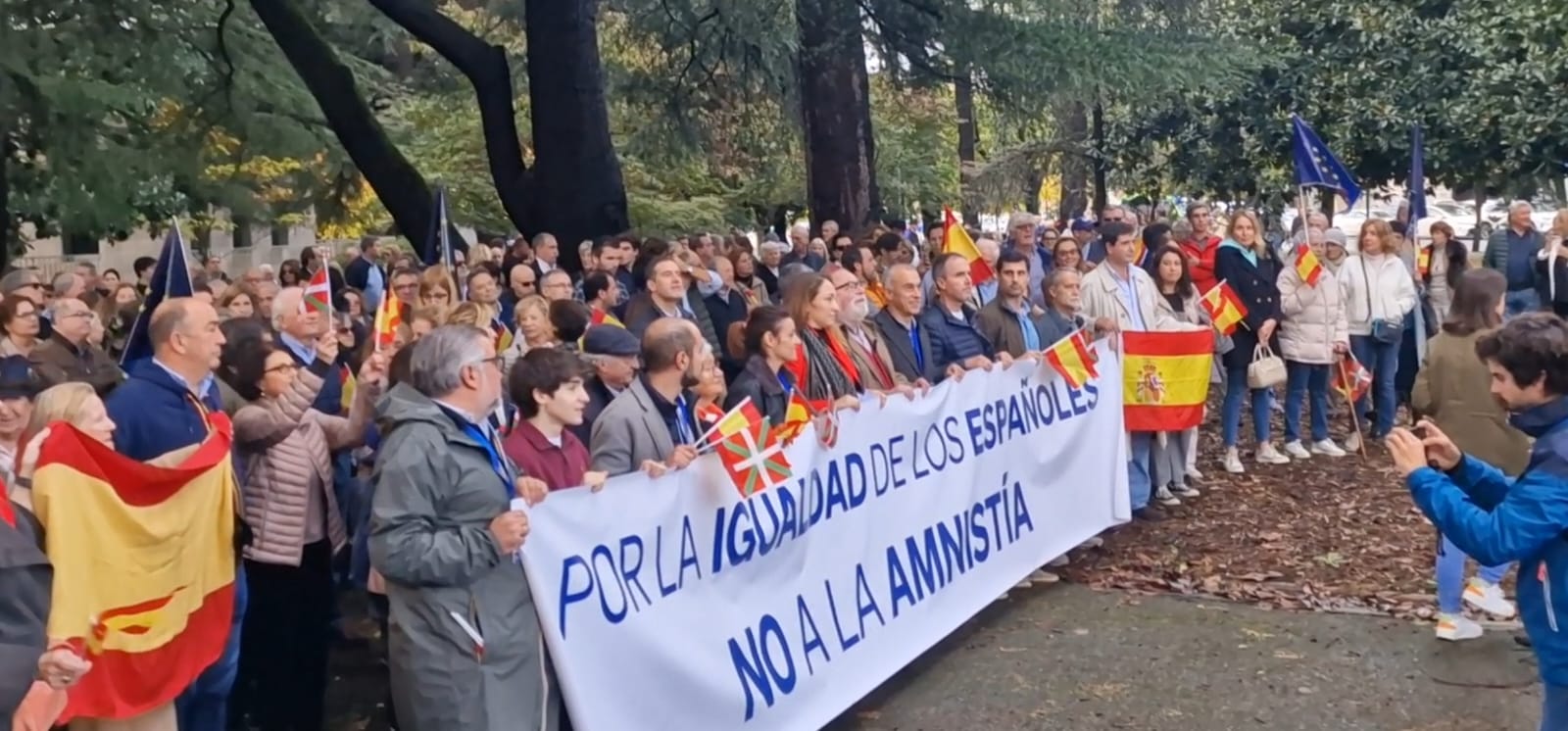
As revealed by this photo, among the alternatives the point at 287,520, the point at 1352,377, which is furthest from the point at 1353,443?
the point at 287,520

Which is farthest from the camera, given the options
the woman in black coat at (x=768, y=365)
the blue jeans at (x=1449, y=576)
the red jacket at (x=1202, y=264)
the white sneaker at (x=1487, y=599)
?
the red jacket at (x=1202, y=264)

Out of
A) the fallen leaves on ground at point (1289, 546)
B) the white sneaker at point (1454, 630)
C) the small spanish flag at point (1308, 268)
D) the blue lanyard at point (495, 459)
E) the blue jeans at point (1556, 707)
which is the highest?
the blue lanyard at point (495, 459)

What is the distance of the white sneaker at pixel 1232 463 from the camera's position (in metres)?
11.2

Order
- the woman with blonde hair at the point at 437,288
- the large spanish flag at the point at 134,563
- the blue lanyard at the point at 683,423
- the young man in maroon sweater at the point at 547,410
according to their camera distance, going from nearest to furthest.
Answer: the large spanish flag at the point at 134,563, the young man in maroon sweater at the point at 547,410, the blue lanyard at the point at 683,423, the woman with blonde hair at the point at 437,288

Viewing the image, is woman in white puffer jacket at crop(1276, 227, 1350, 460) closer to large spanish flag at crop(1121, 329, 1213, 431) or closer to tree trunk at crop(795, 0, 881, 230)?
large spanish flag at crop(1121, 329, 1213, 431)

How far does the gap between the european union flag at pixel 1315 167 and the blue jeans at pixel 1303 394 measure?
1557mm

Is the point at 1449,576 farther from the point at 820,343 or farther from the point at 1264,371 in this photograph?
the point at 1264,371

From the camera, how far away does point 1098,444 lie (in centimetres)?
894

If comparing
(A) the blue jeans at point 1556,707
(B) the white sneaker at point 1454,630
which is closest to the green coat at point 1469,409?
(B) the white sneaker at point 1454,630

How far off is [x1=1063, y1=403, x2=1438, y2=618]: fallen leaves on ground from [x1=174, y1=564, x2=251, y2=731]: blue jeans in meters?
4.67

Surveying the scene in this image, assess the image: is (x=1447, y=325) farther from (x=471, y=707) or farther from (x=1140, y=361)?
(x=471, y=707)

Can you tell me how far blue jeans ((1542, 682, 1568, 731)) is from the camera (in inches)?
168

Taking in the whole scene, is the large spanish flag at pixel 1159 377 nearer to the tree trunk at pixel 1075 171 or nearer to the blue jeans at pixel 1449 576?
the blue jeans at pixel 1449 576

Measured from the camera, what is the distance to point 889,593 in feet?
21.6
